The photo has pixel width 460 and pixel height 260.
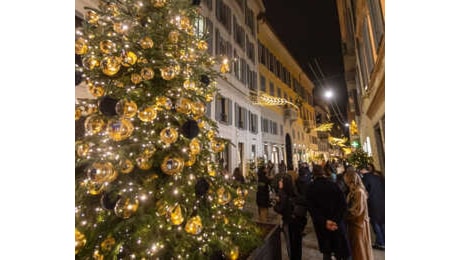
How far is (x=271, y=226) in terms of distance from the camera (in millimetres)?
3455

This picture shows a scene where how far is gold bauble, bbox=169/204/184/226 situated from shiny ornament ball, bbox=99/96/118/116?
3.11ft

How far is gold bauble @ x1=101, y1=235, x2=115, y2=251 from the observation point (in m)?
1.86

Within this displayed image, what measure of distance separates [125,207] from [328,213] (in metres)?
2.66

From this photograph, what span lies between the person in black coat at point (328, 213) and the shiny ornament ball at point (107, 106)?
2649 millimetres

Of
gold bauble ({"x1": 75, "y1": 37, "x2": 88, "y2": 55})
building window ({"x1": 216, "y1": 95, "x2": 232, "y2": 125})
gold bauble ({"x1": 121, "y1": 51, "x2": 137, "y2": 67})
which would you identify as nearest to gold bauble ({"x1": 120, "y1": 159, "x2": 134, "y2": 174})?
gold bauble ({"x1": 121, "y1": 51, "x2": 137, "y2": 67})

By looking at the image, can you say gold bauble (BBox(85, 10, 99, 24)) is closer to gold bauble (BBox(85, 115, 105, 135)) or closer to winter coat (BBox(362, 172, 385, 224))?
gold bauble (BBox(85, 115, 105, 135))

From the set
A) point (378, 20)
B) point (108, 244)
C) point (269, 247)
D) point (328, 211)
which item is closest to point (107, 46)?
point (108, 244)

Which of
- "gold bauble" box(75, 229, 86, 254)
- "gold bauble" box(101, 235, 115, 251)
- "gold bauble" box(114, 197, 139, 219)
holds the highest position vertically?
"gold bauble" box(114, 197, 139, 219)

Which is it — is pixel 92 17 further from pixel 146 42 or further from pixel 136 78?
pixel 136 78

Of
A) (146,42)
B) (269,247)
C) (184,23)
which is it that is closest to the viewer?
(146,42)

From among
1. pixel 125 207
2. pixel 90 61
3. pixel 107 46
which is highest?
pixel 107 46

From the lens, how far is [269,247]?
3.02m
